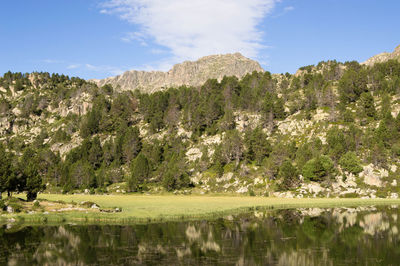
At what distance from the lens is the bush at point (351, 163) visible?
374 ft

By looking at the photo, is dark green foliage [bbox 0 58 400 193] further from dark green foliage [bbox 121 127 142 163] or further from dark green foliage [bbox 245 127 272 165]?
dark green foliage [bbox 121 127 142 163]

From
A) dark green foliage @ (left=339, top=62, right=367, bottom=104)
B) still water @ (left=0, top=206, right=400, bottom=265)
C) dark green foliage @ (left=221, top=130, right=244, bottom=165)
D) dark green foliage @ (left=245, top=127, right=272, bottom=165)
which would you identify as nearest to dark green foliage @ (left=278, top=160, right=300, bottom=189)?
dark green foliage @ (left=245, top=127, right=272, bottom=165)

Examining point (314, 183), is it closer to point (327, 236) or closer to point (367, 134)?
point (367, 134)

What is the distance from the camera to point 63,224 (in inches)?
2100

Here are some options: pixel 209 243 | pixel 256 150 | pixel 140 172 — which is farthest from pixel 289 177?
pixel 209 243

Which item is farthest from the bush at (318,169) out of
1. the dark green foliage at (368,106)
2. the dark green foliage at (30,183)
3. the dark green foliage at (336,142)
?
the dark green foliage at (30,183)

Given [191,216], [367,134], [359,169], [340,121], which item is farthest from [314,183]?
[191,216]

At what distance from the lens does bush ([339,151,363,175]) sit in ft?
374

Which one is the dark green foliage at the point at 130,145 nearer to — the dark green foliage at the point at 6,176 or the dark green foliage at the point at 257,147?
the dark green foliage at the point at 257,147

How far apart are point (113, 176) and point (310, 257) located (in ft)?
435

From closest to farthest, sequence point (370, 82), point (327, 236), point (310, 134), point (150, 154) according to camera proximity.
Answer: point (327, 236) < point (310, 134) < point (150, 154) < point (370, 82)

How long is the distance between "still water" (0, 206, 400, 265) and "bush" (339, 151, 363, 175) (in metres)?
58.3

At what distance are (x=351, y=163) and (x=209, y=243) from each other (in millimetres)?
91016

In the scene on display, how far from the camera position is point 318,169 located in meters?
114
